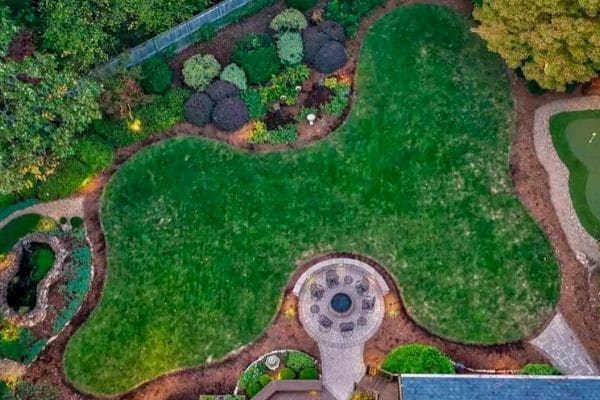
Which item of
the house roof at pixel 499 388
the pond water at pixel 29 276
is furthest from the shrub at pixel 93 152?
the house roof at pixel 499 388

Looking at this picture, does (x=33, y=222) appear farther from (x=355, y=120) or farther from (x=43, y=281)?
(x=355, y=120)

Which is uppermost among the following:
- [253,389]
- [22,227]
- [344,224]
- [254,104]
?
[254,104]

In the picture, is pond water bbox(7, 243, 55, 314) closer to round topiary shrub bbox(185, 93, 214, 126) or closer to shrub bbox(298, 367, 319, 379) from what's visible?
round topiary shrub bbox(185, 93, 214, 126)

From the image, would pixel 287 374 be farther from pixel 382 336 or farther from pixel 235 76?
pixel 235 76

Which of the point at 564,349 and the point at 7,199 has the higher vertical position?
the point at 7,199

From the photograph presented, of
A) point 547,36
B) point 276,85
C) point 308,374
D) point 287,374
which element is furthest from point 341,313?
point 547,36

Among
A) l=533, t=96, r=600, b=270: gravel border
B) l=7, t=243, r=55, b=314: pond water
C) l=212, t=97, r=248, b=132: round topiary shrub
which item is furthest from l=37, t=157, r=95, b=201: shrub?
l=533, t=96, r=600, b=270: gravel border
